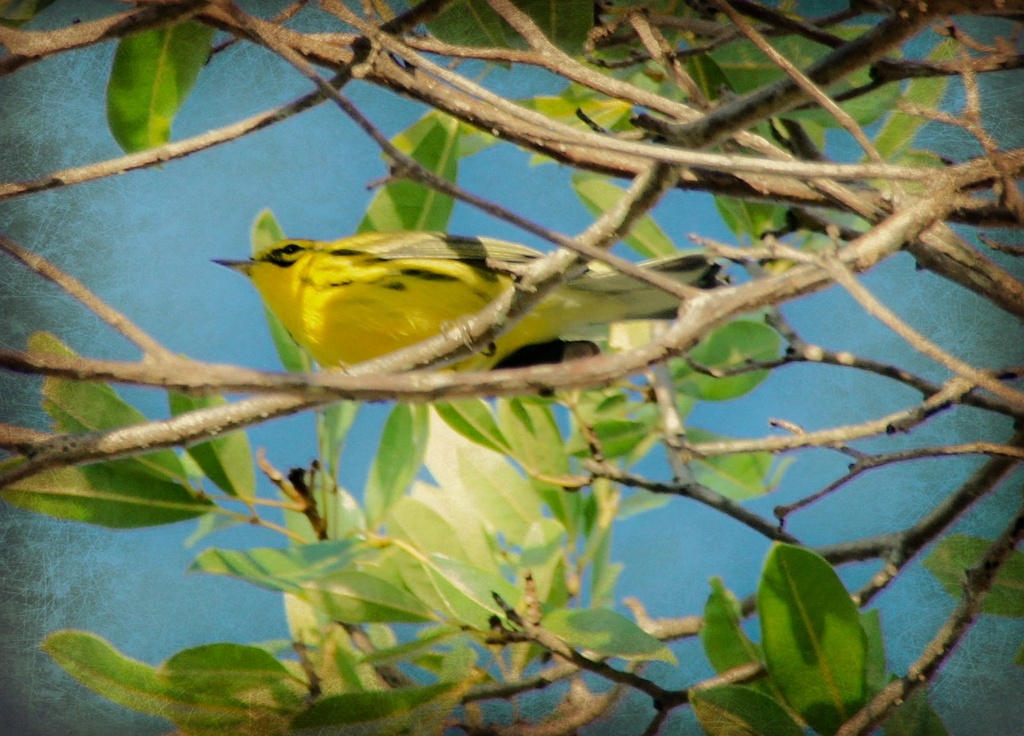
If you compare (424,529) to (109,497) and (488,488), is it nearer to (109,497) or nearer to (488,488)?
Answer: (488,488)

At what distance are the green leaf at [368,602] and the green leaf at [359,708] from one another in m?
0.11

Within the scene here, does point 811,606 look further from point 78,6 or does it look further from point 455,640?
point 78,6

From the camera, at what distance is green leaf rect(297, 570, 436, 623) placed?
39.1 inches

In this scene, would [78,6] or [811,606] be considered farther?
[78,6]

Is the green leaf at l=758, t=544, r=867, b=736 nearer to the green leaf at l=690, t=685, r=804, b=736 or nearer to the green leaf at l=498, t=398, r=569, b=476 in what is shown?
the green leaf at l=690, t=685, r=804, b=736

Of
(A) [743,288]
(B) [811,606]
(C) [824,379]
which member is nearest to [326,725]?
(B) [811,606]

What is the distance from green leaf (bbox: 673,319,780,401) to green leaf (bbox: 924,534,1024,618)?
44 cm

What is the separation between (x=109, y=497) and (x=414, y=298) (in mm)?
530

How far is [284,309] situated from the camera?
142 cm

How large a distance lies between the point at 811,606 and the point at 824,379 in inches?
14.4

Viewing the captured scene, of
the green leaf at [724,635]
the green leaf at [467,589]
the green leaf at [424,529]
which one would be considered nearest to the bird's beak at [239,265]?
the green leaf at [424,529]

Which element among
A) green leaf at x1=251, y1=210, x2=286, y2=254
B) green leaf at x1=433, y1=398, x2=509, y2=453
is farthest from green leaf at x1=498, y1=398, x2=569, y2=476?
green leaf at x1=251, y1=210, x2=286, y2=254

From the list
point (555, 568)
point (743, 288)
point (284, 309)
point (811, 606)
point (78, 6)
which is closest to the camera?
point (743, 288)

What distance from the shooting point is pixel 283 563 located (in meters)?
0.92
